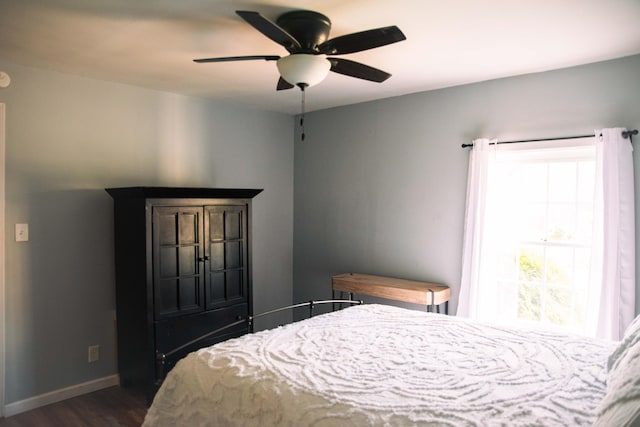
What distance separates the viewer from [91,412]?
10.2 ft

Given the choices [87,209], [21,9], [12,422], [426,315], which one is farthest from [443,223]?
[12,422]

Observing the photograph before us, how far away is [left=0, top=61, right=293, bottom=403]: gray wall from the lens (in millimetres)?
3092

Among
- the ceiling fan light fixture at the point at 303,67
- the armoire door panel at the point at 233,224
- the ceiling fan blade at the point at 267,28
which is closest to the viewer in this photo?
the ceiling fan blade at the point at 267,28

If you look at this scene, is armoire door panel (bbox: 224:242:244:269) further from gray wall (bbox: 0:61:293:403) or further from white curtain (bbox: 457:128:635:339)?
white curtain (bbox: 457:128:635:339)

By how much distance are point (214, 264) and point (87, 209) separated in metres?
1.07

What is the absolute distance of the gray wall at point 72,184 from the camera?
3092 millimetres

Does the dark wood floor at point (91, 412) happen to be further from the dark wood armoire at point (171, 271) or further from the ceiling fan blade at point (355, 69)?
the ceiling fan blade at point (355, 69)

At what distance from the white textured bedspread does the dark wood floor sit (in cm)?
130

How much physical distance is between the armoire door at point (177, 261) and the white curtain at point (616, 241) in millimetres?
2844

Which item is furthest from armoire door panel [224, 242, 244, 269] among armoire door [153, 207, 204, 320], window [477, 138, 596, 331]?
window [477, 138, 596, 331]

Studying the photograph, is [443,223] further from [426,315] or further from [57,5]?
[57,5]

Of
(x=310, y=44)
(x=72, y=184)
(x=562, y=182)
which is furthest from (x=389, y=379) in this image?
(x=72, y=184)

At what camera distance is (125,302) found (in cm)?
338

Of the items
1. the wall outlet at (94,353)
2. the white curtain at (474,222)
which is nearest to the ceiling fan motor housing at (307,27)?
the white curtain at (474,222)
